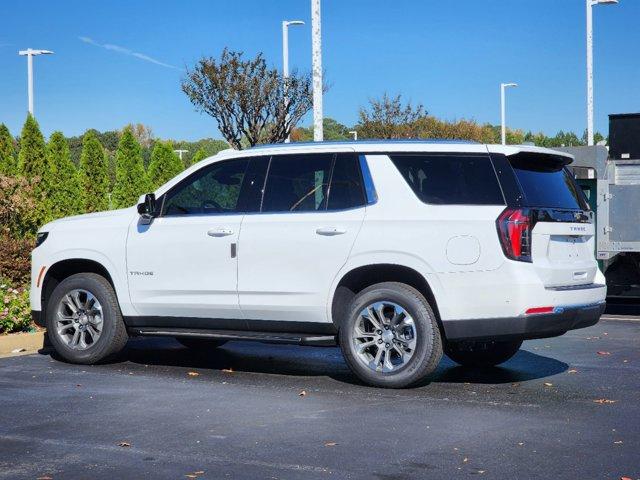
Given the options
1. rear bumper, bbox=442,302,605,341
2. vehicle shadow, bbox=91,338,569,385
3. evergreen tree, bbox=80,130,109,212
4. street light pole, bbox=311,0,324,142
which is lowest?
vehicle shadow, bbox=91,338,569,385

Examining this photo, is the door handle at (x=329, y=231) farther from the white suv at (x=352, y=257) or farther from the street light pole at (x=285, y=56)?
the street light pole at (x=285, y=56)

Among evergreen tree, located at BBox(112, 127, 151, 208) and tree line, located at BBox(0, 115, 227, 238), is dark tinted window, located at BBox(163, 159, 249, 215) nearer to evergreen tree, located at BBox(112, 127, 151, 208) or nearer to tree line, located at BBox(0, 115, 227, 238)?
tree line, located at BBox(0, 115, 227, 238)

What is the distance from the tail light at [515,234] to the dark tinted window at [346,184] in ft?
4.00

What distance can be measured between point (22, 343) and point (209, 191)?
315 cm

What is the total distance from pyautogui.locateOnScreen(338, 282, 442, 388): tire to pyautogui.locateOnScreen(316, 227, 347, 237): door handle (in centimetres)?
51

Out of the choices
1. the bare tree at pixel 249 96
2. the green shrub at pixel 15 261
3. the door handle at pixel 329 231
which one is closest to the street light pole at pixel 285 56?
the bare tree at pixel 249 96

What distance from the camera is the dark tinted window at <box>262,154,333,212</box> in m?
8.99

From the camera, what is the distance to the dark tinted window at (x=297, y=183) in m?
8.99

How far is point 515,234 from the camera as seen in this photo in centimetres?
809

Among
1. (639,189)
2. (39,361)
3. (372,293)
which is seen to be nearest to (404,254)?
(372,293)

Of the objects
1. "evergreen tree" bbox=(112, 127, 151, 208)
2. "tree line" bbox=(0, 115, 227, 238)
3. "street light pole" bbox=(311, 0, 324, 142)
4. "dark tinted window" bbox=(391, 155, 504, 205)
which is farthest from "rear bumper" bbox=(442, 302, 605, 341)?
"evergreen tree" bbox=(112, 127, 151, 208)

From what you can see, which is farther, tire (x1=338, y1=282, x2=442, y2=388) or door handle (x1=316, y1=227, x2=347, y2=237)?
door handle (x1=316, y1=227, x2=347, y2=237)

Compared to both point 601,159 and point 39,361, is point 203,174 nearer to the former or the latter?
point 39,361

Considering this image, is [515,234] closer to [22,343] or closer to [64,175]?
[22,343]
